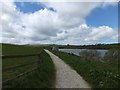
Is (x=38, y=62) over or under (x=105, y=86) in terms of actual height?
over

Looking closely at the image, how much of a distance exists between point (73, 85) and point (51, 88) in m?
1.50

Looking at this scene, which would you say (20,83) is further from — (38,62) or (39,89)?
(38,62)

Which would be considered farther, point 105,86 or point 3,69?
point 105,86

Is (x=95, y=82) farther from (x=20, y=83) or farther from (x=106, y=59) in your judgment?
(x=106, y=59)

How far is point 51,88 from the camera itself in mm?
11391

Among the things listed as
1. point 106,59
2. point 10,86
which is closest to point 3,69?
point 10,86

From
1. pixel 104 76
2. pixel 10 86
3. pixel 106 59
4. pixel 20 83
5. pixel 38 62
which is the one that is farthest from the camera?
pixel 106 59

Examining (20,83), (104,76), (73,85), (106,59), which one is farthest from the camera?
(106,59)

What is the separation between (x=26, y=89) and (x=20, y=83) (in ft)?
1.32

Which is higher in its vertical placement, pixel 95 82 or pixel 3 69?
pixel 3 69

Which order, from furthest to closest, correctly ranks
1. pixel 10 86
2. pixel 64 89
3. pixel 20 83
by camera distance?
pixel 64 89, pixel 20 83, pixel 10 86

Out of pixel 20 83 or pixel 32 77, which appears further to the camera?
pixel 32 77

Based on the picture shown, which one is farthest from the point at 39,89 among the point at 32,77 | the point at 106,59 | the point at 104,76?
the point at 106,59

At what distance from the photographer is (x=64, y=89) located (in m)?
11.3
